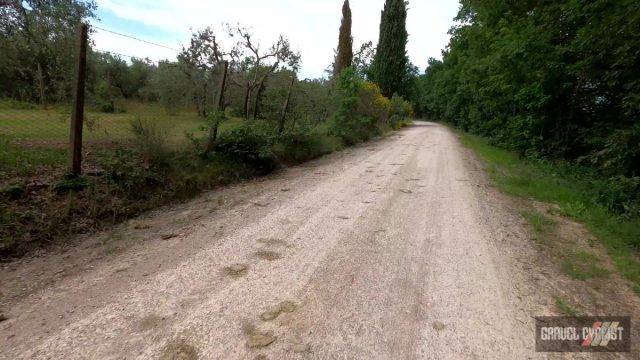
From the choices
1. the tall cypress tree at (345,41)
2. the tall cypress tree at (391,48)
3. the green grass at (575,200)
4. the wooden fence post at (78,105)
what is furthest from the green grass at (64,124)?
the tall cypress tree at (391,48)

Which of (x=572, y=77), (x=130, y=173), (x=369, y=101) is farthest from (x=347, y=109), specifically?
(x=130, y=173)

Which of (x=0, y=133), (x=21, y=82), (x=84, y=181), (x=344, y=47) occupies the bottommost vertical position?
(x=84, y=181)

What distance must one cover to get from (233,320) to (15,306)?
6.31 ft

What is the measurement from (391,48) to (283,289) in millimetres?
32023

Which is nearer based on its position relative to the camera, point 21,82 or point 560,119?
point 21,82

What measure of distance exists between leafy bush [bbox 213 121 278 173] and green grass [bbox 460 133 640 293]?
5461mm

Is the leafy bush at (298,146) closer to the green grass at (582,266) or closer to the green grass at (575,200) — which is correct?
the green grass at (575,200)

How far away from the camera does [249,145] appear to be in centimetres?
725

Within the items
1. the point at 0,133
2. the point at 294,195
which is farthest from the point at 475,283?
the point at 0,133

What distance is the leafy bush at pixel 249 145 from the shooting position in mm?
6832

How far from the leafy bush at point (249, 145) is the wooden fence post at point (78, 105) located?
242 cm

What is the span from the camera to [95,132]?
5.29 metres

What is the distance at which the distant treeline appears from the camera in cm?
606

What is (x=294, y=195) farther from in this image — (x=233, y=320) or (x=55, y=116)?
(x=55, y=116)
